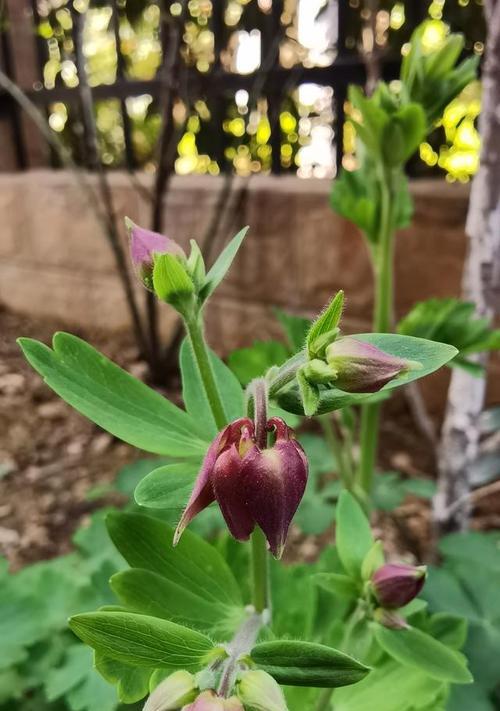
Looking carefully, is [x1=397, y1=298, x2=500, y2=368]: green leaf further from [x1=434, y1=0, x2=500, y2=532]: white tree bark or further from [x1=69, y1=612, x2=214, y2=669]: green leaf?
[x1=69, y1=612, x2=214, y2=669]: green leaf

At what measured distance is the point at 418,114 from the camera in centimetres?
70

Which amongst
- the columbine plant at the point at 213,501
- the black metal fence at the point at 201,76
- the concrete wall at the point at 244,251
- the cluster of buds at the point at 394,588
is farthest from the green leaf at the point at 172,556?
the black metal fence at the point at 201,76

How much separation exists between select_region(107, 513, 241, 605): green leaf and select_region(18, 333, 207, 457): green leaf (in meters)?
0.06

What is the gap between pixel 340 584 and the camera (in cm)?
53

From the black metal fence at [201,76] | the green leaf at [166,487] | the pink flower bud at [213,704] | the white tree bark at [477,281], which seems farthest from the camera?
the black metal fence at [201,76]

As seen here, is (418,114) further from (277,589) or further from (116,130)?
(116,130)

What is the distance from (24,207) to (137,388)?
78.5 inches

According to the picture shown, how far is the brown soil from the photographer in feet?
4.85

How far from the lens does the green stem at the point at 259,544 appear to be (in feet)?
1.12

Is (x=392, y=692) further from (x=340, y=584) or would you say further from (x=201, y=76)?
(x=201, y=76)

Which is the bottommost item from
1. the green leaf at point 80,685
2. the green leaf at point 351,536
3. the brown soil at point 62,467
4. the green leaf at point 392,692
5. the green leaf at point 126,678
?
the brown soil at point 62,467

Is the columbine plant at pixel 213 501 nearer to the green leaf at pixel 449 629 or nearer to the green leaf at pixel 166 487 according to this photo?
the green leaf at pixel 166 487

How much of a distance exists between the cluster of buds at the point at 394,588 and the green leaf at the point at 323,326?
0.20 metres

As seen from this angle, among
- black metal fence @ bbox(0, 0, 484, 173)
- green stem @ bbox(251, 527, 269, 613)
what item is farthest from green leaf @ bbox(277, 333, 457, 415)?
black metal fence @ bbox(0, 0, 484, 173)
